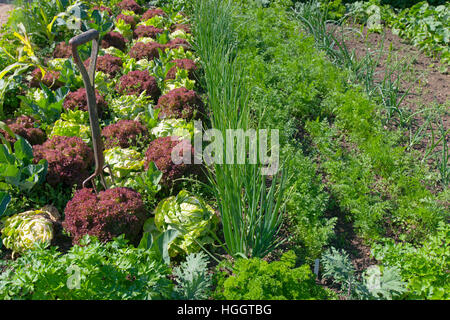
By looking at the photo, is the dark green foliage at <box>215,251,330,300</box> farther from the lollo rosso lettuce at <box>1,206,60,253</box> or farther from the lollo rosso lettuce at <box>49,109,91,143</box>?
the lollo rosso lettuce at <box>49,109,91,143</box>

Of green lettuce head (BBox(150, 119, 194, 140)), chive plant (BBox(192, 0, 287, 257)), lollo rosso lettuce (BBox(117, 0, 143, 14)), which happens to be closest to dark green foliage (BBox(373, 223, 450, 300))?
chive plant (BBox(192, 0, 287, 257))

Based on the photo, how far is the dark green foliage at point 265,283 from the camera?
5.93ft

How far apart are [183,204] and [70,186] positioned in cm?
92

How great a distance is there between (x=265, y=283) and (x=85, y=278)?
80 centimetres

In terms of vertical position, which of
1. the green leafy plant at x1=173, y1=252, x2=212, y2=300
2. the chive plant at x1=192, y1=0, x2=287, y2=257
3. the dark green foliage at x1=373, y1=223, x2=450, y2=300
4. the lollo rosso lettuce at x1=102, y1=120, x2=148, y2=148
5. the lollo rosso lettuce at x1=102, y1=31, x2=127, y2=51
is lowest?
the green leafy plant at x1=173, y1=252, x2=212, y2=300

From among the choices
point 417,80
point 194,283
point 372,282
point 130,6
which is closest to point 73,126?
point 194,283

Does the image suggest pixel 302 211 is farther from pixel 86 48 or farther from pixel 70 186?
pixel 86 48

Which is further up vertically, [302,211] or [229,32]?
[229,32]

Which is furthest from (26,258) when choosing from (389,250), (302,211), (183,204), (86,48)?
(86,48)

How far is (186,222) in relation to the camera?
8.07 feet

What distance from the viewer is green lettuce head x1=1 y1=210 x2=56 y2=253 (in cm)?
235

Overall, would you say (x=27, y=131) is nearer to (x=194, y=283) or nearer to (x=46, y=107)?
(x=46, y=107)

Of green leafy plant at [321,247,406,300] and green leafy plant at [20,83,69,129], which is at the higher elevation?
green leafy plant at [20,83,69,129]

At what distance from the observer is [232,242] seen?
2246mm
